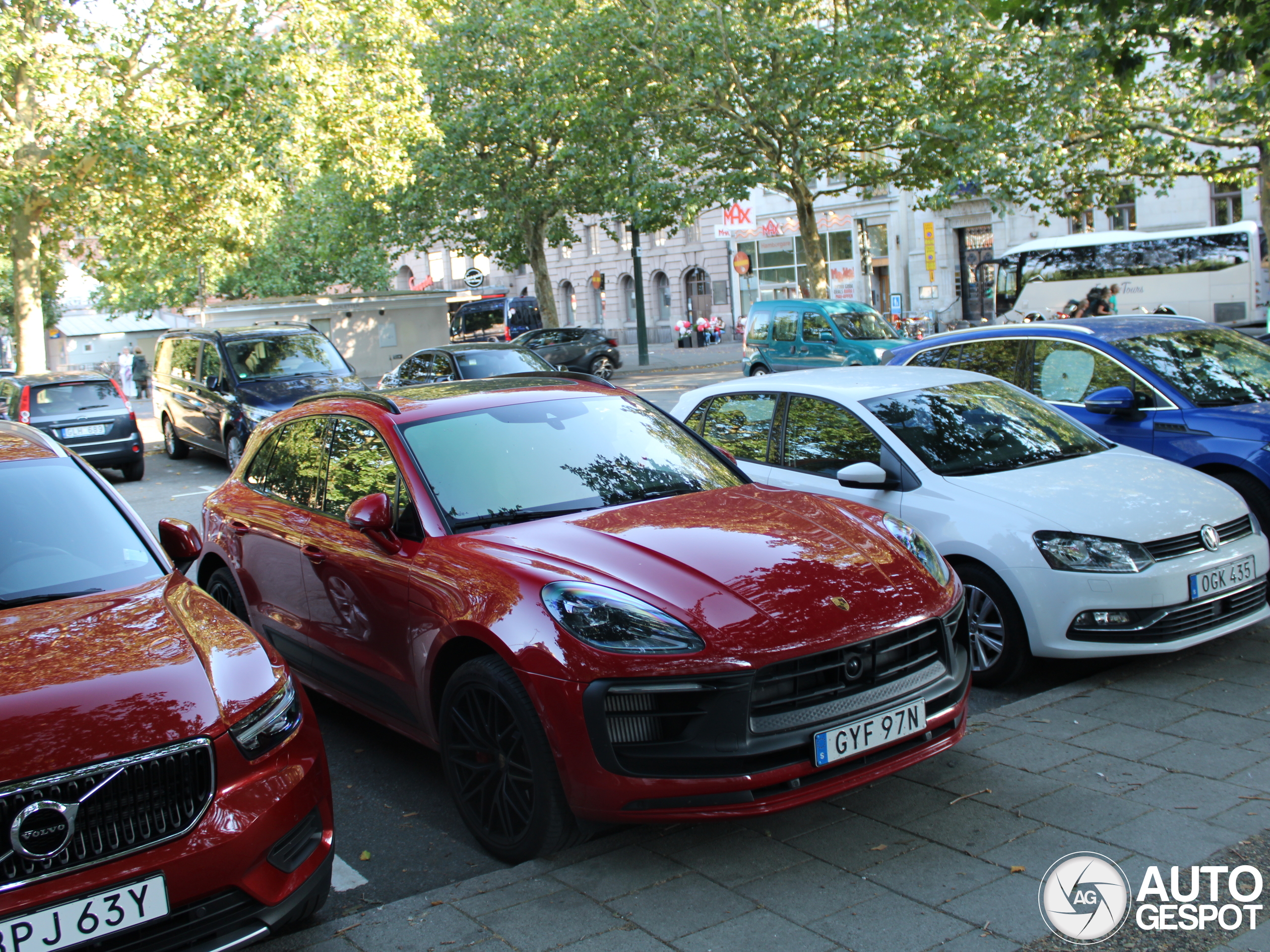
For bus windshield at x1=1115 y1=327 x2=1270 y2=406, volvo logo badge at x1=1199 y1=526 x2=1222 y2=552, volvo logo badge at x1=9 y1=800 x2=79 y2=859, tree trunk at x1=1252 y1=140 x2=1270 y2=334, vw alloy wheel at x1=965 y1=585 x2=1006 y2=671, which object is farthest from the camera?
tree trunk at x1=1252 y1=140 x2=1270 y2=334

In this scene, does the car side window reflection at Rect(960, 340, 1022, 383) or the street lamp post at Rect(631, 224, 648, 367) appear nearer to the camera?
the car side window reflection at Rect(960, 340, 1022, 383)

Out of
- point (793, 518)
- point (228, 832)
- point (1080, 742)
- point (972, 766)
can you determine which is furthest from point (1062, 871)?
point (228, 832)

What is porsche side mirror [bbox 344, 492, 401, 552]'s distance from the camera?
14.0 feet

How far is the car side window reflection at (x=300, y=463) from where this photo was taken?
520 centimetres

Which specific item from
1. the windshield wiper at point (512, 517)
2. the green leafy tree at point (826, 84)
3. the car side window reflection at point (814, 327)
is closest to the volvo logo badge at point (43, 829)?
the windshield wiper at point (512, 517)

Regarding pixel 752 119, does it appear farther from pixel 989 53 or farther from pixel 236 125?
pixel 236 125

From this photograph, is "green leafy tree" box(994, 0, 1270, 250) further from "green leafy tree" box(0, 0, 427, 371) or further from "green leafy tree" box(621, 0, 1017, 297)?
"green leafy tree" box(0, 0, 427, 371)

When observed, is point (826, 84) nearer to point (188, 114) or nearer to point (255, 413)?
point (188, 114)

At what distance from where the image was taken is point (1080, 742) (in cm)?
458

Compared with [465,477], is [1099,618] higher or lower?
lower

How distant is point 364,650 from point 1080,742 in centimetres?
290

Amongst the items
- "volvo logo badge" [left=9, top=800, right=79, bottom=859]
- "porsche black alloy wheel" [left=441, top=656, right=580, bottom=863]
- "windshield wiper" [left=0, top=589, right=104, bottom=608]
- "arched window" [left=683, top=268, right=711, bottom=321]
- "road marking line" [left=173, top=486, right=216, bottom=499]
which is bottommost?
"road marking line" [left=173, top=486, right=216, bottom=499]

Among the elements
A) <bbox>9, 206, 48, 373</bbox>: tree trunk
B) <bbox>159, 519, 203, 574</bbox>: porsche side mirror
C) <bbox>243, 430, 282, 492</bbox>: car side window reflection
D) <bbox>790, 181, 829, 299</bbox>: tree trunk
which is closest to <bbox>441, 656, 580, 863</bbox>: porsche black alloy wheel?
<bbox>159, 519, 203, 574</bbox>: porsche side mirror

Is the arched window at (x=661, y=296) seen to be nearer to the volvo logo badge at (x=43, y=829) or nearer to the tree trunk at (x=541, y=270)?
the tree trunk at (x=541, y=270)
